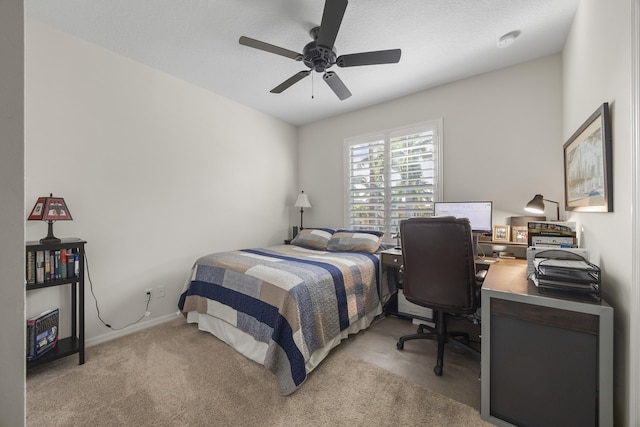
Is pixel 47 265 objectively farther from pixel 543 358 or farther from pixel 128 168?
pixel 543 358

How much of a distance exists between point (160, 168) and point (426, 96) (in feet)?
10.5

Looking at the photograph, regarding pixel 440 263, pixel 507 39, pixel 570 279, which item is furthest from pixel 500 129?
pixel 570 279

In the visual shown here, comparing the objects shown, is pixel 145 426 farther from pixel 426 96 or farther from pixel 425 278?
pixel 426 96

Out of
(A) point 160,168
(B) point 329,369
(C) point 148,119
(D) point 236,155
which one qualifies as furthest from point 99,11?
(B) point 329,369

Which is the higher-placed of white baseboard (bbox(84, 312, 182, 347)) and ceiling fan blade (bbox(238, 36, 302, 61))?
ceiling fan blade (bbox(238, 36, 302, 61))

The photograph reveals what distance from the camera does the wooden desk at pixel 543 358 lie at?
114cm

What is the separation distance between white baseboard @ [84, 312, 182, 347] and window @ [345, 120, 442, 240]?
2.53m

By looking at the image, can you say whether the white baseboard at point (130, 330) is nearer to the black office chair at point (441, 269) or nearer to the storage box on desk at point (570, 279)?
the black office chair at point (441, 269)

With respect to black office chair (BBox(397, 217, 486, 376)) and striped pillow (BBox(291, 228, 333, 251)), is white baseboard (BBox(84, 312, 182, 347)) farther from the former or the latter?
black office chair (BBox(397, 217, 486, 376))

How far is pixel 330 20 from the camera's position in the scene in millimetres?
1586

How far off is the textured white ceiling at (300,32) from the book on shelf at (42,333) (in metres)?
2.25

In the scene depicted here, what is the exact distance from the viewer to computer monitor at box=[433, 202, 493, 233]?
2.50 metres

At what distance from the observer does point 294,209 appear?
437cm

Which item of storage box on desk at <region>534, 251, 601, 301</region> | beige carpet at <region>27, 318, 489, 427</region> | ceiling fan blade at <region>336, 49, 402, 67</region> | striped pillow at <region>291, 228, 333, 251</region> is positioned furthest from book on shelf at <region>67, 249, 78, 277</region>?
storage box on desk at <region>534, 251, 601, 301</region>
